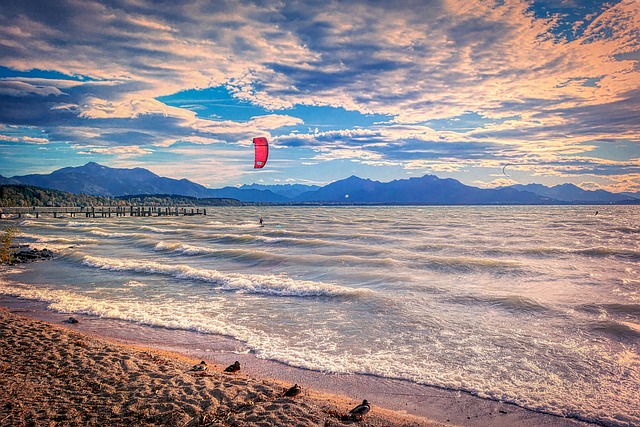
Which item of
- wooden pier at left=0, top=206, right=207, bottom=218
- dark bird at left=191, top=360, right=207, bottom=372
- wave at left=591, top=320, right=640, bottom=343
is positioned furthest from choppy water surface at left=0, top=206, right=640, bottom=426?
wooden pier at left=0, top=206, right=207, bottom=218

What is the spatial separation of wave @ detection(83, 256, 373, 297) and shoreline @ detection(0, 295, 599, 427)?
A: 20.7 ft

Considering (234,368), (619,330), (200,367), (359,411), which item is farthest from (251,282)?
(619,330)

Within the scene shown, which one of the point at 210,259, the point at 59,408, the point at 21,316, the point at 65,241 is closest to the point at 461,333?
the point at 59,408

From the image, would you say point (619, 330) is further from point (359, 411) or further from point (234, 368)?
point (234, 368)

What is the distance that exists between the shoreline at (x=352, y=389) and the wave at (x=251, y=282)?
20.7 feet

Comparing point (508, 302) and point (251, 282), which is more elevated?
point (508, 302)

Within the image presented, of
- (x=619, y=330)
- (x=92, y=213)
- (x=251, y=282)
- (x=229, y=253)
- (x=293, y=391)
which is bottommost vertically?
(x=92, y=213)

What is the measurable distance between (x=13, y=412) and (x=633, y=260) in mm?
34780

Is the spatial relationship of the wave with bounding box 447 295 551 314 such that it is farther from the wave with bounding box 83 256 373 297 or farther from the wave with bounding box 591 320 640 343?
the wave with bounding box 83 256 373 297

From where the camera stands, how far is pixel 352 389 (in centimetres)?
807

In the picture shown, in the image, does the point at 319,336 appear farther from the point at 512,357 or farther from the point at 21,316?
the point at 21,316

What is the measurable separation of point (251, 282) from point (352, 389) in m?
11.7

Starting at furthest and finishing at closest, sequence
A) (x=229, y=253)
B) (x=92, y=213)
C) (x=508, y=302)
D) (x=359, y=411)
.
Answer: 1. (x=92, y=213)
2. (x=229, y=253)
3. (x=508, y=302)
4. (x=359, y=411)

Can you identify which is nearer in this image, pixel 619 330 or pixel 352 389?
pixel 352 389
